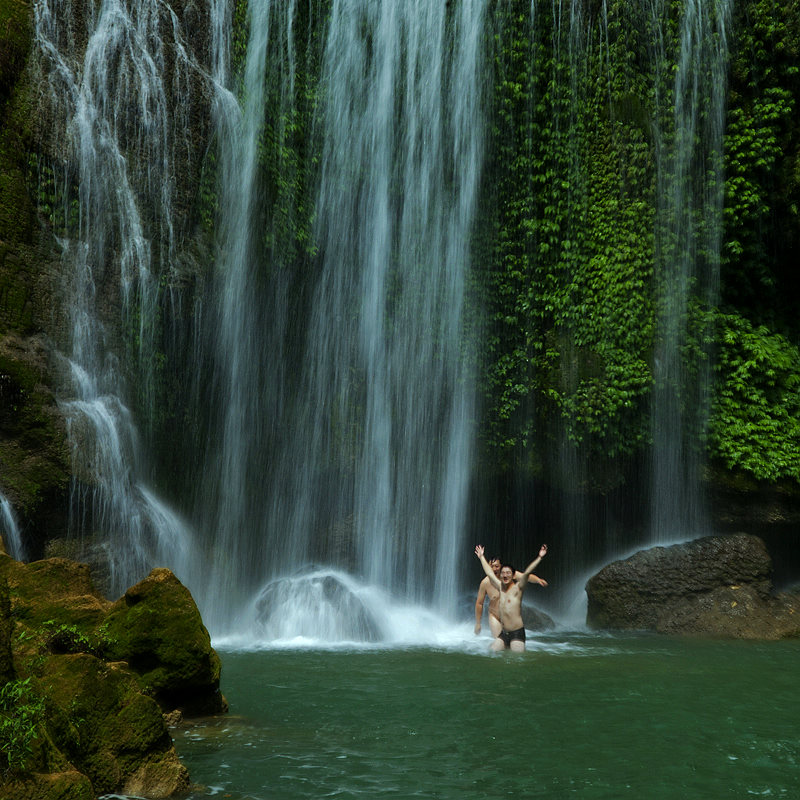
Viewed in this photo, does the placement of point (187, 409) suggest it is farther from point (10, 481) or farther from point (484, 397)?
point (484, 397)

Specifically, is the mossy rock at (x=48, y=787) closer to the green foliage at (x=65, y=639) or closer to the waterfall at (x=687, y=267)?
the green foliage at (x=65, y=639)

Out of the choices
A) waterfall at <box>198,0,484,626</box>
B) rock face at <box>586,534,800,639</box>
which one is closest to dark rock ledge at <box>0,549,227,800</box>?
waterfall at <box>198,0,484,626</box>

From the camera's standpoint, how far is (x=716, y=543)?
13453 millimetres

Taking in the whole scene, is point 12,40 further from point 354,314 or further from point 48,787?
point 48,787

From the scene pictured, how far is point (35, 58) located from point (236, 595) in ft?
32.2

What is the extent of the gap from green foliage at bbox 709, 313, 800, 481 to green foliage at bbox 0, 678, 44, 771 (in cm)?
1314

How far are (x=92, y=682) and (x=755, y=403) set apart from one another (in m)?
13.2

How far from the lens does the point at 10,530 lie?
11219 millimetres

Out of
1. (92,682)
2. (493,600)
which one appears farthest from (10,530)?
(92,682)

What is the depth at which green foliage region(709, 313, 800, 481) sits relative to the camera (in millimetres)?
14570

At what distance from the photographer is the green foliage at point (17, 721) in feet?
12.3

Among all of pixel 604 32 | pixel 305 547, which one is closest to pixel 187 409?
pixel 305 547

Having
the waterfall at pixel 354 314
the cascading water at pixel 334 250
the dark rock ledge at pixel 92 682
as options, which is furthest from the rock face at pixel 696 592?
the dark rock ledge at pixel 92 682

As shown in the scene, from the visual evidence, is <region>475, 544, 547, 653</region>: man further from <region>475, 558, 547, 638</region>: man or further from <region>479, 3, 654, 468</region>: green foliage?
<region>479, 3, 654, 468</region>: green foliage
